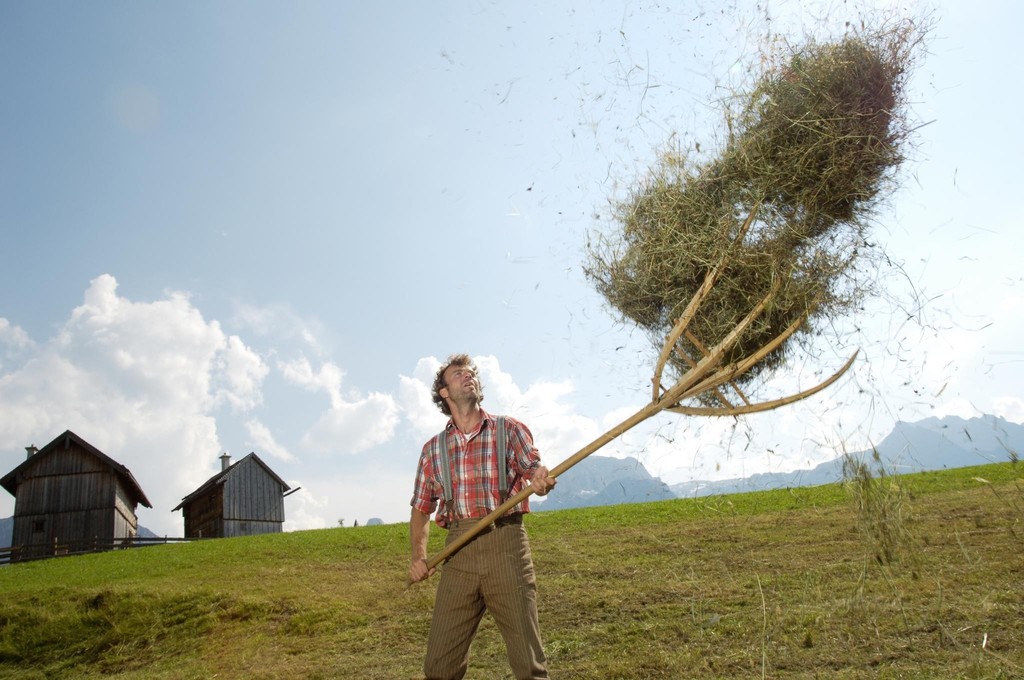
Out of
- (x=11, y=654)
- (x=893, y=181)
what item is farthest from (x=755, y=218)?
(x=11, y=654)

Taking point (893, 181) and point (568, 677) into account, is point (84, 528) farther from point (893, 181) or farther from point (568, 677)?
point (893, 181)

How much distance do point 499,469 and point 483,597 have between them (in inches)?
24.8

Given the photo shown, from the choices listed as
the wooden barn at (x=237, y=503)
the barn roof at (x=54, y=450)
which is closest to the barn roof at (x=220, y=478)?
the wooden barn at (x=237, y=503)

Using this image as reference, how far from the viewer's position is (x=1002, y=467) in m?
18.3

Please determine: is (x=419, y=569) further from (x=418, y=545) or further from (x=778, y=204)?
(x=778, y=204)

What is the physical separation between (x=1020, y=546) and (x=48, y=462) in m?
34.4

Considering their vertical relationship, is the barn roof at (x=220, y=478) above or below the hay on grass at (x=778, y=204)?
above

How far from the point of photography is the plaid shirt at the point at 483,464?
370cm

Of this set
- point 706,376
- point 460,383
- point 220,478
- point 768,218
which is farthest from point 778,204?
point 220,478

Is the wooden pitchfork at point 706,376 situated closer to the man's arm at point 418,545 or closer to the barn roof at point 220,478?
the man's arm at point 418,545

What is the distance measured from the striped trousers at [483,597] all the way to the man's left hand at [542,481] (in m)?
0.26

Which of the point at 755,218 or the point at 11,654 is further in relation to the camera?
the point at 11,654

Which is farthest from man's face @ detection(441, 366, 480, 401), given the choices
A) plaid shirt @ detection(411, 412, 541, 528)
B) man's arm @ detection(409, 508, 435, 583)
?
man's arm @ detection(409, 508, 435, 583)

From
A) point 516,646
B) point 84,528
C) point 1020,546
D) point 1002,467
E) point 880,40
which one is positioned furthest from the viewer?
point 84,528
